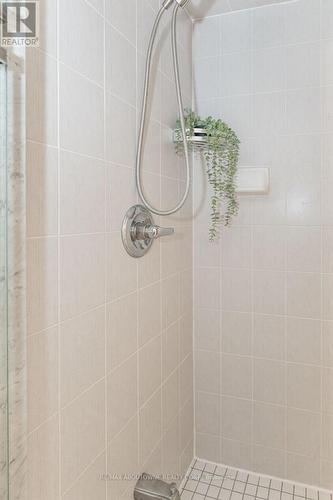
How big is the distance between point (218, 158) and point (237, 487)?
150 centimetres

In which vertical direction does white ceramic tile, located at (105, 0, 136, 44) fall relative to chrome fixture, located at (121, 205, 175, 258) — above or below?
above

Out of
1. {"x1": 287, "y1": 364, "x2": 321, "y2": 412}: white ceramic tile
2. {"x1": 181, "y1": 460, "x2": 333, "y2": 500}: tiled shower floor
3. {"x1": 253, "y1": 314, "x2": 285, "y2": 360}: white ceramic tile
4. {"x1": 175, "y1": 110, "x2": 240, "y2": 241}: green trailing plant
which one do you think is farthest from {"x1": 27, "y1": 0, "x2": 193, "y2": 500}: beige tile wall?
{"x1": 287, "y1": 364, "x2": 321, "y2": 412}: white ceramic tile

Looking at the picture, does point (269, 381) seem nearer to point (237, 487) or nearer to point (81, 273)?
point (237, 487)

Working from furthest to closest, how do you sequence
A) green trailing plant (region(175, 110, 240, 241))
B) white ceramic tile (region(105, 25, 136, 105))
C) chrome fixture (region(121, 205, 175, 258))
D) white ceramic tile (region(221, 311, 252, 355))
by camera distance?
white ceramic tile (region(221, 311, 252, 355))
green trailing plant (region(175, 110, 240, 241))
chrome fixture (region(121, 205, 175, 258))
white ceramic tile (region(105, 25, 136, 105))

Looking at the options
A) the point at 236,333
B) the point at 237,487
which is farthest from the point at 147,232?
the point at 237,487

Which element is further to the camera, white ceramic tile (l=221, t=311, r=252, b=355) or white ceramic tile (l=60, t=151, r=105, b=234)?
white ceramic tile (l=221, t=311, r=252, b=355)

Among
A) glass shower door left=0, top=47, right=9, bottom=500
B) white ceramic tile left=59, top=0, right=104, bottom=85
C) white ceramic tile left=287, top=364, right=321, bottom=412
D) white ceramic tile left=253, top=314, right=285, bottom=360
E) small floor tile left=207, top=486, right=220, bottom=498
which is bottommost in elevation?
small floor tile left=207, top=486, right=220, bottom=498

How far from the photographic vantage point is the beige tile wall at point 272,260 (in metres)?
1.58

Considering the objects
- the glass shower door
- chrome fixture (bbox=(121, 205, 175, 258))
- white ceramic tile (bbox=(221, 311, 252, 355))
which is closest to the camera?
the glass shower door

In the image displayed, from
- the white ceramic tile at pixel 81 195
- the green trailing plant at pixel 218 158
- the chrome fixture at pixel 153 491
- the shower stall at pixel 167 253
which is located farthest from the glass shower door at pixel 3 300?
the green trailing plant at pixel 218 158

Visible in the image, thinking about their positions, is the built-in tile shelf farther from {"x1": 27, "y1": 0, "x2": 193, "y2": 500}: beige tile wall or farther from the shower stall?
{"x1": 27, "y1": 0, "x2": 193, "y2": 500}: beige tile wall

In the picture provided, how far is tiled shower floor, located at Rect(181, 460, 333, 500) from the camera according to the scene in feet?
5.20

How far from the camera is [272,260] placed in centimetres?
166

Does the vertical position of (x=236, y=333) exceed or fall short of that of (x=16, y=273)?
it falls short
